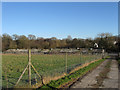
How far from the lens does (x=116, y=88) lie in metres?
7.52

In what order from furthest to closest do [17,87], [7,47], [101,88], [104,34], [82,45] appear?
[104,34] → [7,47] → [82,45] → [101,88] → [17,87]

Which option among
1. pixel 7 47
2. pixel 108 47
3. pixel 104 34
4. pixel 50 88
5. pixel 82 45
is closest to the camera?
pixel 50 88

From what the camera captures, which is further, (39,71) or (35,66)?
(35,66)

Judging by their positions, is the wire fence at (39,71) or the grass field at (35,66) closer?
the wire fence at (39,71)

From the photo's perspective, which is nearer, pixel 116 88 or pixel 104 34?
pixel 116 88

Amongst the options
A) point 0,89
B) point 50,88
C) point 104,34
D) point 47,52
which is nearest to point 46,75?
point 50,88

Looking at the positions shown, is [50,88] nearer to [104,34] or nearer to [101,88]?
[101,88]

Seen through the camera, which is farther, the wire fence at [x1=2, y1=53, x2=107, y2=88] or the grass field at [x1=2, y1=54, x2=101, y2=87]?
the grass field at [x1=2, y1=54, x2=101, y2=87]

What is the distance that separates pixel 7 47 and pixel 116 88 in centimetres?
4828

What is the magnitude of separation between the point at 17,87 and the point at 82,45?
4227cm

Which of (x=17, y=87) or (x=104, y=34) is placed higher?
(x=104, y=34)

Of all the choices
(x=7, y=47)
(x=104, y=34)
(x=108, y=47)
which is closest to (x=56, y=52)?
(x=7, y=47)

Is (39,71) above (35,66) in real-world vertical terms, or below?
above

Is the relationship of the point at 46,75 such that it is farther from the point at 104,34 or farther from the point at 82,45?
the point at 104,34
